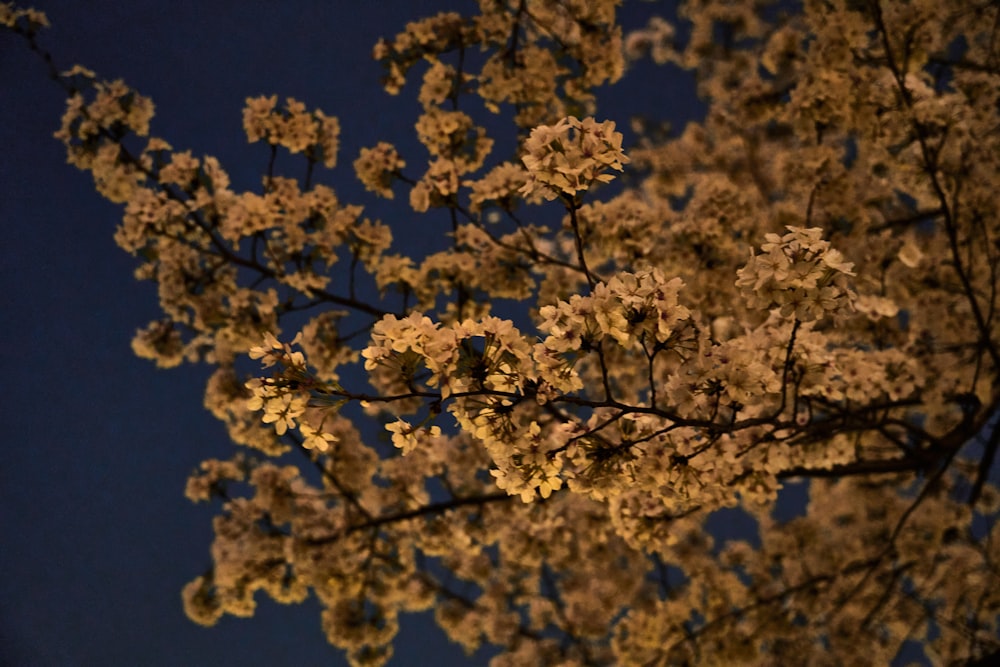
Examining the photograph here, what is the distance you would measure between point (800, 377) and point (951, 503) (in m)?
3.56

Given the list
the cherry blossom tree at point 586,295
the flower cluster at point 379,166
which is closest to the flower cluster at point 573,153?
the cherry blossom tree at point 586,295

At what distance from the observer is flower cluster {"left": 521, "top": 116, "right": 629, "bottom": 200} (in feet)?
5.30

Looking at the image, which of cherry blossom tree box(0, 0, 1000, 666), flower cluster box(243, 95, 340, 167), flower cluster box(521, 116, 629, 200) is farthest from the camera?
flower cluster box(243, 95, 340, 167)

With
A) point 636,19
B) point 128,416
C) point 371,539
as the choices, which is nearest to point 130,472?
point 128,416

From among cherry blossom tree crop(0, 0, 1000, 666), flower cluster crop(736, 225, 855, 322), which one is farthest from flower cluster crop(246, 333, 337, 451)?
flower cluster crop(736, 225, 855, 322)

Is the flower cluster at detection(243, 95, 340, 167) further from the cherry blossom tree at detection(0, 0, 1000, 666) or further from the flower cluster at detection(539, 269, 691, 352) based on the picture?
the flower cluster at detection(539, 269, 691, 352)

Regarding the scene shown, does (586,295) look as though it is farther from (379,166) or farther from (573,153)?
(379,166)

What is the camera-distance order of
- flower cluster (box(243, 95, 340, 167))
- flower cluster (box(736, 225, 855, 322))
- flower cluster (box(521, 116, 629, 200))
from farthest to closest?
flower cluster (box(243, 95, 340, 167))
flower cluster (box(521, 116, 629, 200))
flower cluster (box(736, 225, 855, 322))

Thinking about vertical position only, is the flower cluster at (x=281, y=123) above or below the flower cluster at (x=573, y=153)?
above

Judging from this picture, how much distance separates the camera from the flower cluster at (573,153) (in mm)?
1615

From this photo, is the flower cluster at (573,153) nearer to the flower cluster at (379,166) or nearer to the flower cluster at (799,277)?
the flower cluster at (799,277)

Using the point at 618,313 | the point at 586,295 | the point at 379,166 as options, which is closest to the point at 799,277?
the point at 618,313

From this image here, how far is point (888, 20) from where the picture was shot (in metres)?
3.50

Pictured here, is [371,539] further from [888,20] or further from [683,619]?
[888,20]
